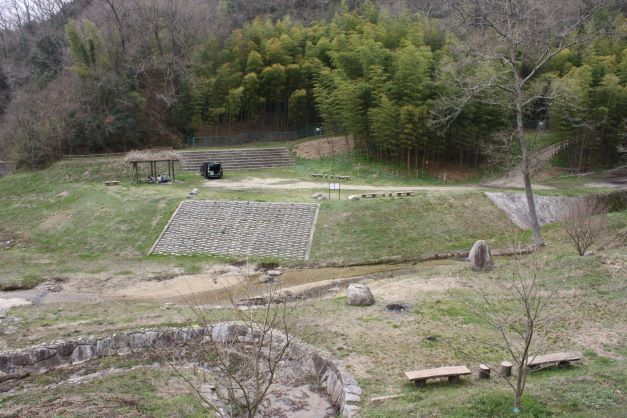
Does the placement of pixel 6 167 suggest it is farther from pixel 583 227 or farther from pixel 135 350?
pixel 583 227

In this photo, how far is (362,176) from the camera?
2731cm

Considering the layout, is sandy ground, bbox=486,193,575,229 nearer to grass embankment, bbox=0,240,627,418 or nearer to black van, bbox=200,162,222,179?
grass embankment, bbox=0,240,627,418

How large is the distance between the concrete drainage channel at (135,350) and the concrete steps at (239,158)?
65.3 feet

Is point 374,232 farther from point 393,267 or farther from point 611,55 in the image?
point 611,55

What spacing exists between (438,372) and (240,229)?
512 inches

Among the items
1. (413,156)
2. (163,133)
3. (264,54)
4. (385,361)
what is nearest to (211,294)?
(385,361)

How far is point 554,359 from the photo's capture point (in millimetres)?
8094

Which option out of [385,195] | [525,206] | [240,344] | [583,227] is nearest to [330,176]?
[385,195]

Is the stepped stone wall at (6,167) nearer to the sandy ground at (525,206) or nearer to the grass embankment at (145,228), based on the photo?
the grass embankment at (145,228)

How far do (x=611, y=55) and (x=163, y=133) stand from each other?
29592 mm

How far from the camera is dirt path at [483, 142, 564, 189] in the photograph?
25.5 meters

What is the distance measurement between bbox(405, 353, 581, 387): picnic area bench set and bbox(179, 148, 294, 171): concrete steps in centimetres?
2375

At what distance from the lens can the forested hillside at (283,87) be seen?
87.6 feet

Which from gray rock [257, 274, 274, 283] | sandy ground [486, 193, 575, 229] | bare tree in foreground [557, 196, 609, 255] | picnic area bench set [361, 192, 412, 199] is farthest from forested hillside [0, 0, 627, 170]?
gray rock [257, 274, 274, 283]
